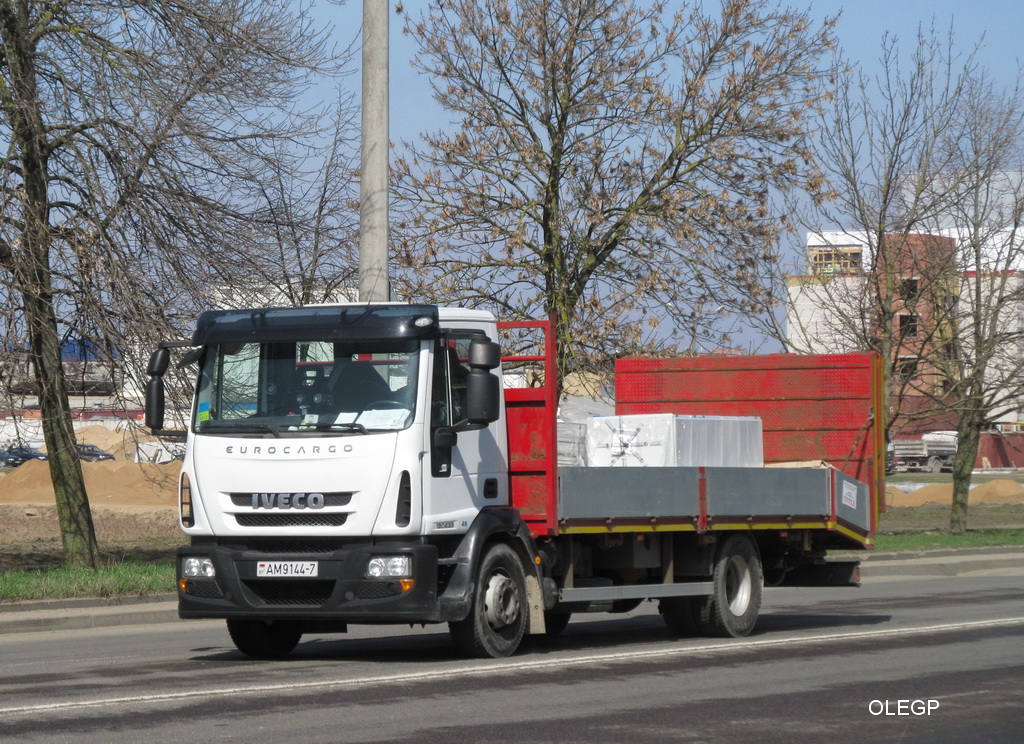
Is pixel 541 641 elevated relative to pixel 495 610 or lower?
lower

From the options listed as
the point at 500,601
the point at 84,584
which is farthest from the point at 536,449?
the point at 84,584

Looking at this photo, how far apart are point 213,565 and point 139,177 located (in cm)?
890

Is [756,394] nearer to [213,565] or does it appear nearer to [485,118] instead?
[213,565]

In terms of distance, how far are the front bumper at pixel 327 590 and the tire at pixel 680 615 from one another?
3383 millimetres

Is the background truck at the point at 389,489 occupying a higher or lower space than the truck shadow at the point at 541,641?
higher

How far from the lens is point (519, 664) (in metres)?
10.0

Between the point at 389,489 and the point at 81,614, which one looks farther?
the point at 81,614

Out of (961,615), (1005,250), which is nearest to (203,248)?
(961,615)

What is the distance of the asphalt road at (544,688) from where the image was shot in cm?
730

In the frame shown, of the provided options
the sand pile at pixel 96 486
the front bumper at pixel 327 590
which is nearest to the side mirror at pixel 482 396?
the front bumper at pixel 327 590

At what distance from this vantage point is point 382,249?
14625mm

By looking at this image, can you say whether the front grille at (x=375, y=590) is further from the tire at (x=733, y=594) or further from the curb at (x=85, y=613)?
the curb at (x=85, y=613)

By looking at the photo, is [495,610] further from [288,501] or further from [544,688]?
[288,501]

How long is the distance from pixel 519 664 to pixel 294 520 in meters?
1.93
